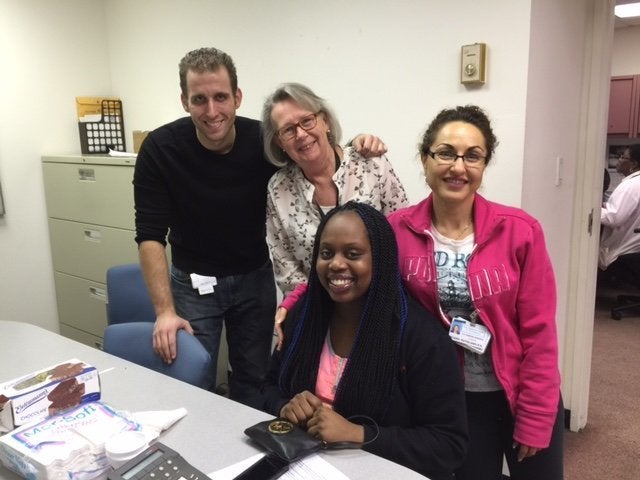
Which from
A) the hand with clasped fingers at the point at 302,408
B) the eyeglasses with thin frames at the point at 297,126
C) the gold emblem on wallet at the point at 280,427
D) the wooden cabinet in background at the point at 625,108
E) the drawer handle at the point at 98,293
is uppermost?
the wooden cabinet in background at the point at 625,108

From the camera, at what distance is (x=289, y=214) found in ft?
5.82

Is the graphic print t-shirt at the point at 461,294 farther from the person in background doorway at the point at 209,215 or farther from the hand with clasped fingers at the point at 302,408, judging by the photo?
the person in background doorway at the point at 209,215

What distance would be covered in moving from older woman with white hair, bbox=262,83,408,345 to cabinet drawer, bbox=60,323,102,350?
83.5 inches

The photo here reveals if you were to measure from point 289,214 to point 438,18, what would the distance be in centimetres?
108

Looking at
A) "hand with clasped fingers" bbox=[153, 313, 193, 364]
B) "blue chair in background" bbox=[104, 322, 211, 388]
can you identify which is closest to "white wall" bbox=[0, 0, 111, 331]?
"blue chair in background" bbox=[104, 322, 211, 388]

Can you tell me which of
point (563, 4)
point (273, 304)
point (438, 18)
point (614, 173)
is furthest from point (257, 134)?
point (614, 173)

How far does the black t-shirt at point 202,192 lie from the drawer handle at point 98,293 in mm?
1490

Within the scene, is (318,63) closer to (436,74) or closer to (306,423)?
(436,74)

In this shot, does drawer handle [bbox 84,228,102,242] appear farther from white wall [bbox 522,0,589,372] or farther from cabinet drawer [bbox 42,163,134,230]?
white wall [bbox 522,0,589,372]

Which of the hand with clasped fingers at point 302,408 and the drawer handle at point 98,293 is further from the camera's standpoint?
the drawer handle at point 98,293

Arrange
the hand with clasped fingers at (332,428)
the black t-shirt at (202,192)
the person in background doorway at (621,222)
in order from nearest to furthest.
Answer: the hand with clasped fingers at (332,428) < the black t-shirt at (202,192) < the person in background doorway at (621,222)

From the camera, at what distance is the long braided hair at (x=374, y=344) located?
130 centimetres

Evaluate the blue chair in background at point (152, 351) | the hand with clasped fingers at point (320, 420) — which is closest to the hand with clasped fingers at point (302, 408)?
the hand with clasped fingers at point (320, 420)

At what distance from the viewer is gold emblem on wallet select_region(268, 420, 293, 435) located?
4.00ft
